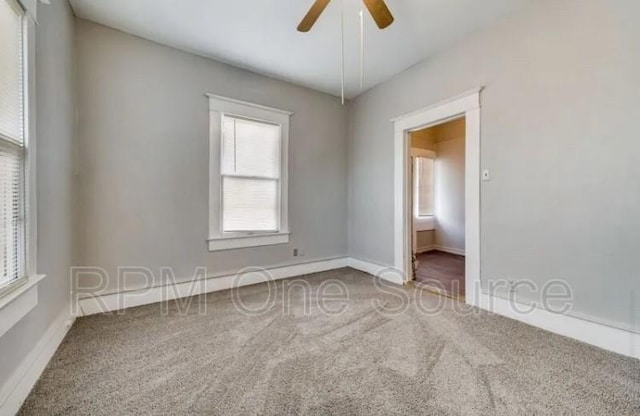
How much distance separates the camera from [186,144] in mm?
3027

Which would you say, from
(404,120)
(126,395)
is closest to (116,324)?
(126,395)

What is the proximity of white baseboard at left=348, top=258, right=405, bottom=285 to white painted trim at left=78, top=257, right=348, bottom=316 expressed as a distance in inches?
15.1

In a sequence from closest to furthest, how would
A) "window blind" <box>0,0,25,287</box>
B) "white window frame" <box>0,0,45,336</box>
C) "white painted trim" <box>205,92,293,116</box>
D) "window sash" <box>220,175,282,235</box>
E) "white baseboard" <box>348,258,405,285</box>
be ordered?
"window blind" <box>0,0,25,287</box> < "white window frame" <box>0,0,45,336</box> < "white painted trim" <box>205,92,293,116</box> < "window sash" <box>220,175,282,235</box> < "white baseboard" <box>348,258,405,285</box>

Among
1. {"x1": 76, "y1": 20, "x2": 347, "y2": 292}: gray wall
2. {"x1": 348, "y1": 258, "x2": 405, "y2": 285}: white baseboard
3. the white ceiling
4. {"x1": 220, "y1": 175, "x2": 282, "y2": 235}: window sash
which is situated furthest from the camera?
{"x1": 348, "y1": 258, "x2": 405, "y2": 285}: white baseboard

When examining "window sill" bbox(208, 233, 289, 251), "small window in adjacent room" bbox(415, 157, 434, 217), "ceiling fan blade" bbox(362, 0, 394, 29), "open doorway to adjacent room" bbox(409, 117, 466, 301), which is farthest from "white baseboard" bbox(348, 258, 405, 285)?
"ceiling fan blade" bbox(362, 0, 394, 29)

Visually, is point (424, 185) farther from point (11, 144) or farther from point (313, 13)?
point (11, 144)

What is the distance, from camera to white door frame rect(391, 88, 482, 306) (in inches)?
108

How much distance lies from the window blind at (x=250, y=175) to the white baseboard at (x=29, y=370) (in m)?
1.67

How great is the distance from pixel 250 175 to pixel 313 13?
6.58 ft

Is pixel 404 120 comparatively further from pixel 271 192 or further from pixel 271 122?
pixel 271 192

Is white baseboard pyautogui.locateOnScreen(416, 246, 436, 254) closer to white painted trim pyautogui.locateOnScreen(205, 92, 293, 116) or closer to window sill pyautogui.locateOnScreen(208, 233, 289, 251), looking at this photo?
window sill pyautogui.locateOnScreen(208, 233, 289, 251)

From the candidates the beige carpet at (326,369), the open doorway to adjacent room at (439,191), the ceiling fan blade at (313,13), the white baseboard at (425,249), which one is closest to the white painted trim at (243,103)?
the ceiling fan blade at (313,13)

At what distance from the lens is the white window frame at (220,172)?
3.19m

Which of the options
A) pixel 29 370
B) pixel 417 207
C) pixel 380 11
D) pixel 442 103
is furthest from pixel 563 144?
pixel 29 370
